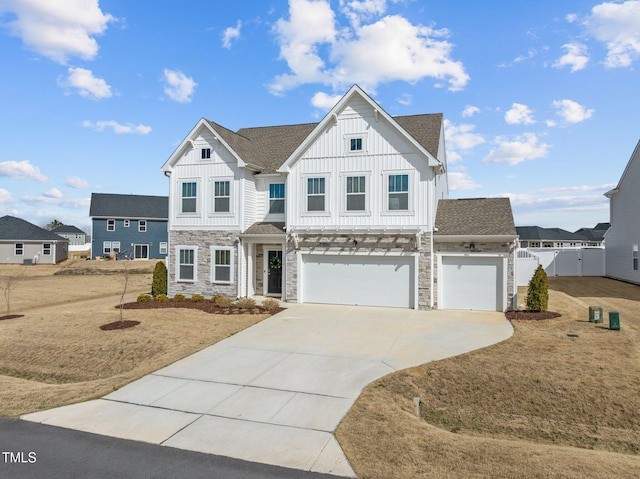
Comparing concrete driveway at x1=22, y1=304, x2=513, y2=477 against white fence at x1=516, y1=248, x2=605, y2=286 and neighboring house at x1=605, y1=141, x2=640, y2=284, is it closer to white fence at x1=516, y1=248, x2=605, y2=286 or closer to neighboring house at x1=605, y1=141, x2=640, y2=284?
neighboring house at x1=605, y1=141, x2=640, y2=284

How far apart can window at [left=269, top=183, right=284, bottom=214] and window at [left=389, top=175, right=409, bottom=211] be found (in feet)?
18.7

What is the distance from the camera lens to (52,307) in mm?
20312

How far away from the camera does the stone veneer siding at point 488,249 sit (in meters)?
16.0

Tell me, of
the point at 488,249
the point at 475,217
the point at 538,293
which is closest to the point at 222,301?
the point at 488,249

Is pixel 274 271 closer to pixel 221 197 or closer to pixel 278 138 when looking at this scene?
pixel 221 197

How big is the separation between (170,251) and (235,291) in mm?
4333

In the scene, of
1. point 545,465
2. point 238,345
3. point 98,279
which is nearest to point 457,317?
point 238,345

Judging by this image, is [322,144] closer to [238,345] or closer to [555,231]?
[238,345]

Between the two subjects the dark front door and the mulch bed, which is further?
the dark front door

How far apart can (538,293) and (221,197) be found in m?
14.7

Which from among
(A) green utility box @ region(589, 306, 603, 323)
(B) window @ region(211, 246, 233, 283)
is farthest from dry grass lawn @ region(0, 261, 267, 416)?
(A) green utility box @ region(589, 306, 603, 323)

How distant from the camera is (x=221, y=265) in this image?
19781 millimetres

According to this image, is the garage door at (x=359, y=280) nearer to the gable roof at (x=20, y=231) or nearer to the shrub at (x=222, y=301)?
the shrub at (x=222, y=301)

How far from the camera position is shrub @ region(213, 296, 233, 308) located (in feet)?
58.1
